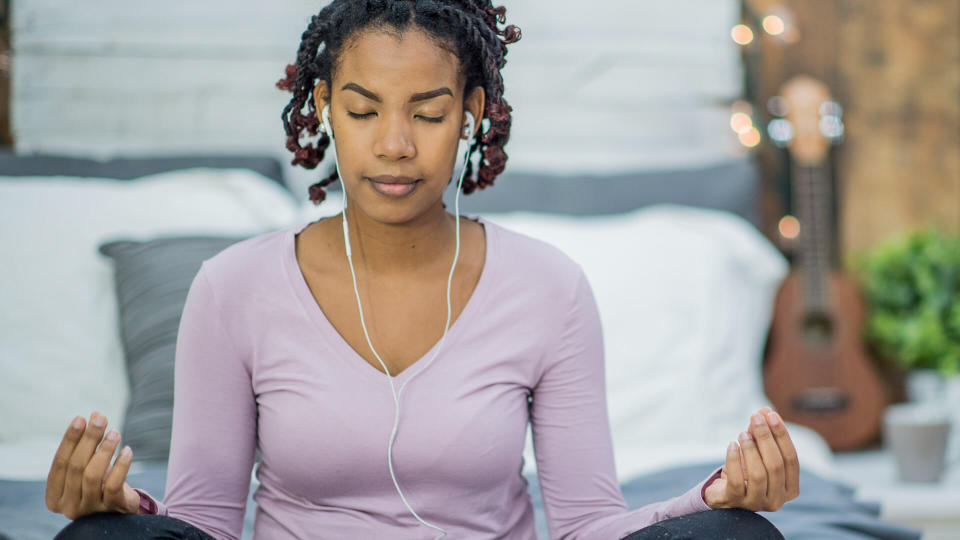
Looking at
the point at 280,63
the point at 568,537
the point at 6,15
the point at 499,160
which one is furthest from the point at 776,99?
the point at 6,15

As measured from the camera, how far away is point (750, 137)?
8.04 feet

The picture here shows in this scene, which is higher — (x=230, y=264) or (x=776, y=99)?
(x=776, y=99)

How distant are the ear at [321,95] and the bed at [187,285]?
0.64 meters

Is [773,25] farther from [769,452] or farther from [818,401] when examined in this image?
[769,452]

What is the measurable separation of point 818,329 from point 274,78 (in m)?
1.48

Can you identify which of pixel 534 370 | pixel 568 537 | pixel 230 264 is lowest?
pixel 568 537

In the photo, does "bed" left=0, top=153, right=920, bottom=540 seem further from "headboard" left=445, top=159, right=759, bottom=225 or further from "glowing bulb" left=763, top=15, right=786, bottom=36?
"glowing bulb" left=763, top=15, right=786, bottom=36

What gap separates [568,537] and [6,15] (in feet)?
6.26

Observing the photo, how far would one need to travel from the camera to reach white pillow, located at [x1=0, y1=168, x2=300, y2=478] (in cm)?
166

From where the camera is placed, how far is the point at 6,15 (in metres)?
2.22

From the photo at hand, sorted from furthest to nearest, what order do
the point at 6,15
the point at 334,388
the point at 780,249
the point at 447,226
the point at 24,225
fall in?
the point at 780,249 < the point at 6,15 < the point at 24,225 < the point at 447,226 < the point at 334,388

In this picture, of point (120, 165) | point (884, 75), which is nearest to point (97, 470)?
Answer: point (120, 165)

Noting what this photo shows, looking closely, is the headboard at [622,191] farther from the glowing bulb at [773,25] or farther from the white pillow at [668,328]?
the glowing bulb at [773,25]

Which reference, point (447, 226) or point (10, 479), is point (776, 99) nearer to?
point (447, 226)
